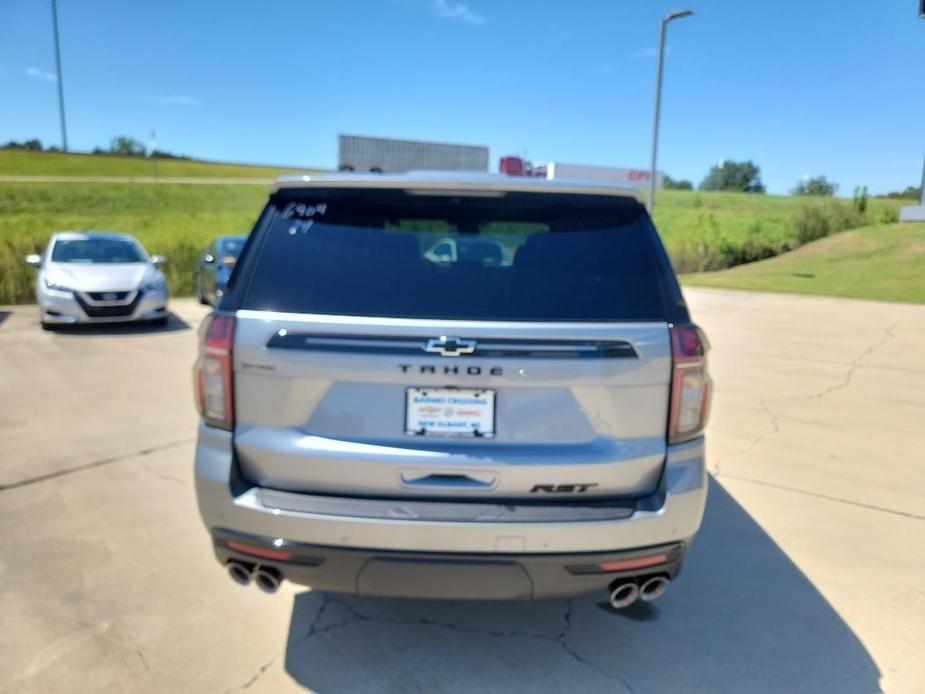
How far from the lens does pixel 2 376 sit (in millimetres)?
7441

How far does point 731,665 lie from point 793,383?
5892 millimetres

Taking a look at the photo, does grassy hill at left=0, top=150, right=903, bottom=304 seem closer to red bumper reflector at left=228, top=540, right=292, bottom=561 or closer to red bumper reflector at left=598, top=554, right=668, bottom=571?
red bumper reflector at left=228, top=540, right=292, bottom=561

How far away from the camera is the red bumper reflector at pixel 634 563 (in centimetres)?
224

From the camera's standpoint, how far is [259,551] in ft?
7.50

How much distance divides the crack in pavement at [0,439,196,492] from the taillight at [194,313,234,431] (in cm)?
286

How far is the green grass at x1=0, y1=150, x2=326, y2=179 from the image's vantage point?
2078 inches

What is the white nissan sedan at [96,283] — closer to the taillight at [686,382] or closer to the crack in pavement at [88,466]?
the crack in pavement at [88,466]

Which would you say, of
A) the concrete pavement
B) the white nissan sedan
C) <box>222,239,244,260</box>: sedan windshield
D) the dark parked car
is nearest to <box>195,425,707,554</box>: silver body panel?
the concrete pavement

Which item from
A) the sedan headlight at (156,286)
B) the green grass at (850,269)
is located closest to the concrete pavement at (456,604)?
the sedan headlight at (156,286)

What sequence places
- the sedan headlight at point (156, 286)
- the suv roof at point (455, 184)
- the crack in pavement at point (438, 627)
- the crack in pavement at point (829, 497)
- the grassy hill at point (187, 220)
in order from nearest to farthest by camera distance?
the suv roof at point (455, 184)
the crack in pavement at point (438, 627)
the crack in pavement at point (829, 497)
the sedan headlight at point (156, 286)
the grassy hill at point (187, 220)

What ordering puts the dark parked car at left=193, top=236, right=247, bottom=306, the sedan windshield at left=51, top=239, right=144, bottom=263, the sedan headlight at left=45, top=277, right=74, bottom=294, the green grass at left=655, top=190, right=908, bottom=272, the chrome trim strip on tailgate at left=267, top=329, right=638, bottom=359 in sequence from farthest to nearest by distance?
the green grass at left=655, top=190, right=908, bottom=272 < the dark parked car at left=193, top=236, right=247, bottom=306 < the sedan windshield at left=51, top=239, right=144, bottom=263 < the sedan headlight at left=45, top=277, right=74, bottom=294 < the chrome trim strip on tailgate at left=267, top=329, right=638, bottom=359

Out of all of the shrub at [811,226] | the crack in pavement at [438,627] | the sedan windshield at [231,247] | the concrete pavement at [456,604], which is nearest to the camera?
the concrete pavement at [456,604]

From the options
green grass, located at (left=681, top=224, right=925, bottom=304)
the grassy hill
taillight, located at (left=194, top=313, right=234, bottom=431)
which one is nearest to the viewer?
taillight, located at (left=194, top=313, right=234, bottom=431)

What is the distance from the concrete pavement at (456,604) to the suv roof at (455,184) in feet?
6.10
